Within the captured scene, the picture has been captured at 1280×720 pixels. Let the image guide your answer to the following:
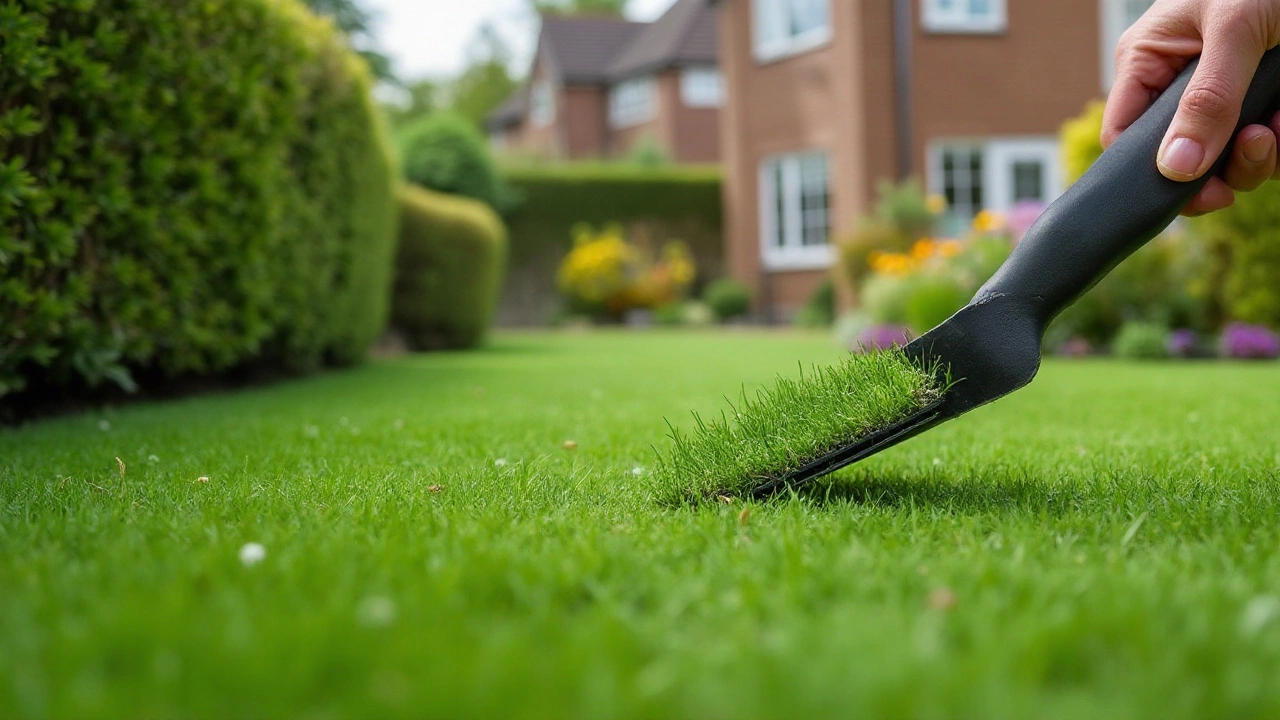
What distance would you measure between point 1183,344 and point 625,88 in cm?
2435

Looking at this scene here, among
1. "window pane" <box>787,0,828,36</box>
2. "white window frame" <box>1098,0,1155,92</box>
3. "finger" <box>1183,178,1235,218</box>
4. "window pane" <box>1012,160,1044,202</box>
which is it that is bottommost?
"finger" <box>1183,178,1235,218</box>

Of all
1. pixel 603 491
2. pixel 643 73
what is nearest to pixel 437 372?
pixel 603 491

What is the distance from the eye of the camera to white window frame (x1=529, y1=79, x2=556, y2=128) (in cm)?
3350

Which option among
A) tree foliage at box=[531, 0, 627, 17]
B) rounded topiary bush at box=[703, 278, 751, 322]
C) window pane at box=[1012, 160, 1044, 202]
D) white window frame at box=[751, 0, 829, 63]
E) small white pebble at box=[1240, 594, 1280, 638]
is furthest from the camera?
tree foliage at box=[531, 0, 627, 17]

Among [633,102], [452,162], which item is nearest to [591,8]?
[633,102]

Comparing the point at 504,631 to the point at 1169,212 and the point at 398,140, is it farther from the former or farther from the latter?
the point at 398,140

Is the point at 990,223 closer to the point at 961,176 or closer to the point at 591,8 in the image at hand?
the point at 961,176

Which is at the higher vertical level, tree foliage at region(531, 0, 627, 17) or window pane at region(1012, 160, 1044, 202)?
tree foliage at region(531, 0, 627, 17)

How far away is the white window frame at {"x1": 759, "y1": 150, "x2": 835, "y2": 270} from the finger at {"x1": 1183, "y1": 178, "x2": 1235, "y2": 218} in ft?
45.9

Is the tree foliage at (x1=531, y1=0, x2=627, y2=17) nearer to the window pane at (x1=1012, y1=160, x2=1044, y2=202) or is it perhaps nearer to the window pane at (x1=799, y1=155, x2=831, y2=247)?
the window pane at (x1=799, y1=155, x2=831, y2=247)

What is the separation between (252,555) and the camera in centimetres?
184

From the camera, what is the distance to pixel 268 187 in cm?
627

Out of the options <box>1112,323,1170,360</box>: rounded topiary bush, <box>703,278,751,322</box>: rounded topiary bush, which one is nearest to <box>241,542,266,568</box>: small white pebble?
<box>1112,323,1170,360</box>: rounded topiary bush

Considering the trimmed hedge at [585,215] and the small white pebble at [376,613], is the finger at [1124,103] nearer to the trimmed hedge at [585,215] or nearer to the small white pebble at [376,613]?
the small white pebble at [376,613]
